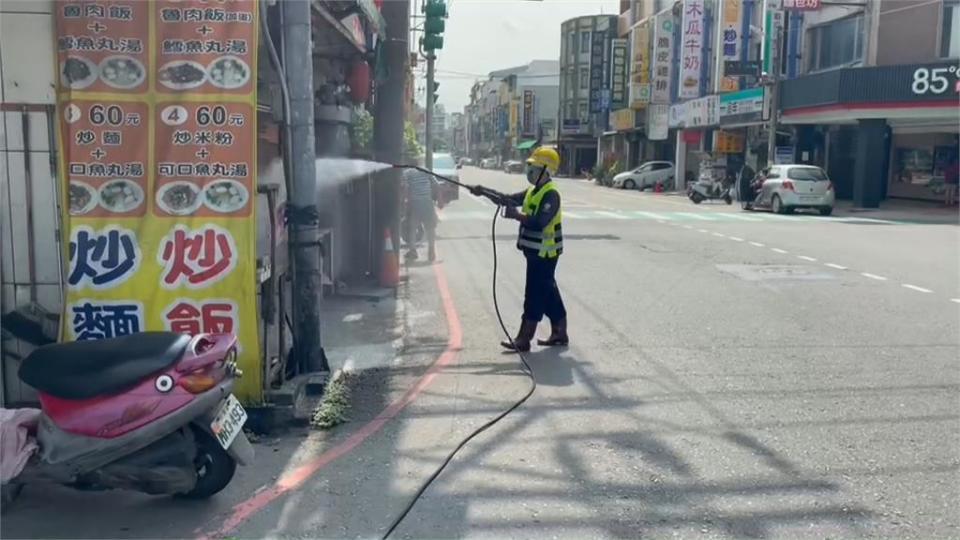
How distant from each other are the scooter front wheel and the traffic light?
9.47m

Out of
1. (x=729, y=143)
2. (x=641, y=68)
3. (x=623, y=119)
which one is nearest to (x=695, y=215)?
(x=729, y=143)

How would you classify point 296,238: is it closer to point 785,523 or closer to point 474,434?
point 474,434

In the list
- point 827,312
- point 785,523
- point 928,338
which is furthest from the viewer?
point 827,312

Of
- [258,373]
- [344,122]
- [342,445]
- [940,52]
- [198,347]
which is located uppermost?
[940,52]

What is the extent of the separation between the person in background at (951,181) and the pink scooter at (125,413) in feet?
103

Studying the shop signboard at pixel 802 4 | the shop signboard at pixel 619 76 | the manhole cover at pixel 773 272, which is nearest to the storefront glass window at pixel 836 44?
the shop signboard at pixel 802 4

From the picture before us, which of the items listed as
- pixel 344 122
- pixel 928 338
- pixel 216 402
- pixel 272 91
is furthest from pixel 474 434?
pixel 344 122

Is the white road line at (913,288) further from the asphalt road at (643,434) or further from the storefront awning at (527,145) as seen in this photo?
the storefront awning at (527,145)

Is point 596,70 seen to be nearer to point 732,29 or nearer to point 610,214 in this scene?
point 732,29

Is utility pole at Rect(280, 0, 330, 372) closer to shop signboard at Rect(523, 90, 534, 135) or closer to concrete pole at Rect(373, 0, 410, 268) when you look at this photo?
concrete pole at Rect(373, 0, 410, 268)

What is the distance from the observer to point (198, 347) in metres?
4.71

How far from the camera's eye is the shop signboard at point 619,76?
2392 inches

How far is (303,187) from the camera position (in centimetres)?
651

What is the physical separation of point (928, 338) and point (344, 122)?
651 centimetres
